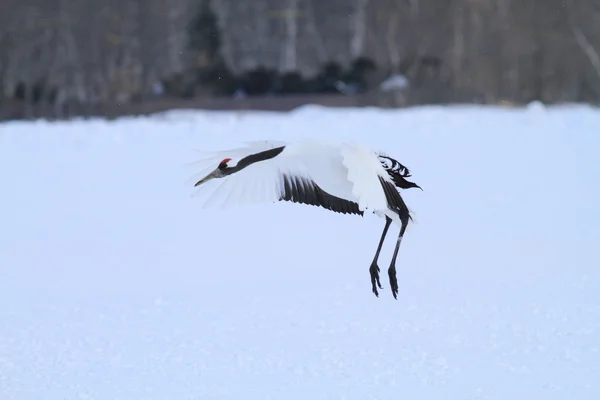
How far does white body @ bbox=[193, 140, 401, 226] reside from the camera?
4.07 m

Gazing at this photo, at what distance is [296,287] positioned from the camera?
5.77 m

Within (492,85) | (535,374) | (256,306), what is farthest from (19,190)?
(492,85)

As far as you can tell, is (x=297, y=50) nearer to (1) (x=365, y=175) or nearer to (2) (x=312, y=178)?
(2) (x=312, y=178)

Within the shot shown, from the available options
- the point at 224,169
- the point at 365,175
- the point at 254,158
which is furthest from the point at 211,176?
the point at 365,175

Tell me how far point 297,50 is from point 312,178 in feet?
50.8

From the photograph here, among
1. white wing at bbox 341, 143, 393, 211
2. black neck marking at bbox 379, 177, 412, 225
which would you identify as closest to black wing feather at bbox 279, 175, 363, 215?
black neck marking at bbox 379, 177, 412, 225

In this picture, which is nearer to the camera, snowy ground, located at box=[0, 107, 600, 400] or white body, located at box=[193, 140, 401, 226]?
white body, located at box=[193, 140, 401, 226]

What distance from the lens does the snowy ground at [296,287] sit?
4.31 m

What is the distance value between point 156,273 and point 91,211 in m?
2.18

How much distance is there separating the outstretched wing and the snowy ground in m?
0.63

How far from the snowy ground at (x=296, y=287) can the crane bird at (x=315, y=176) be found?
1.60 feet

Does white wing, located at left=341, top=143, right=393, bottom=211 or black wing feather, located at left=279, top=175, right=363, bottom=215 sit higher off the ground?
white wing, located at left=341, top=143, right=393, bottom=211

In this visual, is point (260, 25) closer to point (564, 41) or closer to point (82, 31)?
point (82, 31)

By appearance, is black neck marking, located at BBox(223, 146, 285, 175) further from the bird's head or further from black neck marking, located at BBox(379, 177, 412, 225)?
black neck marking, located at BBox(379, 177, 412, 225)
